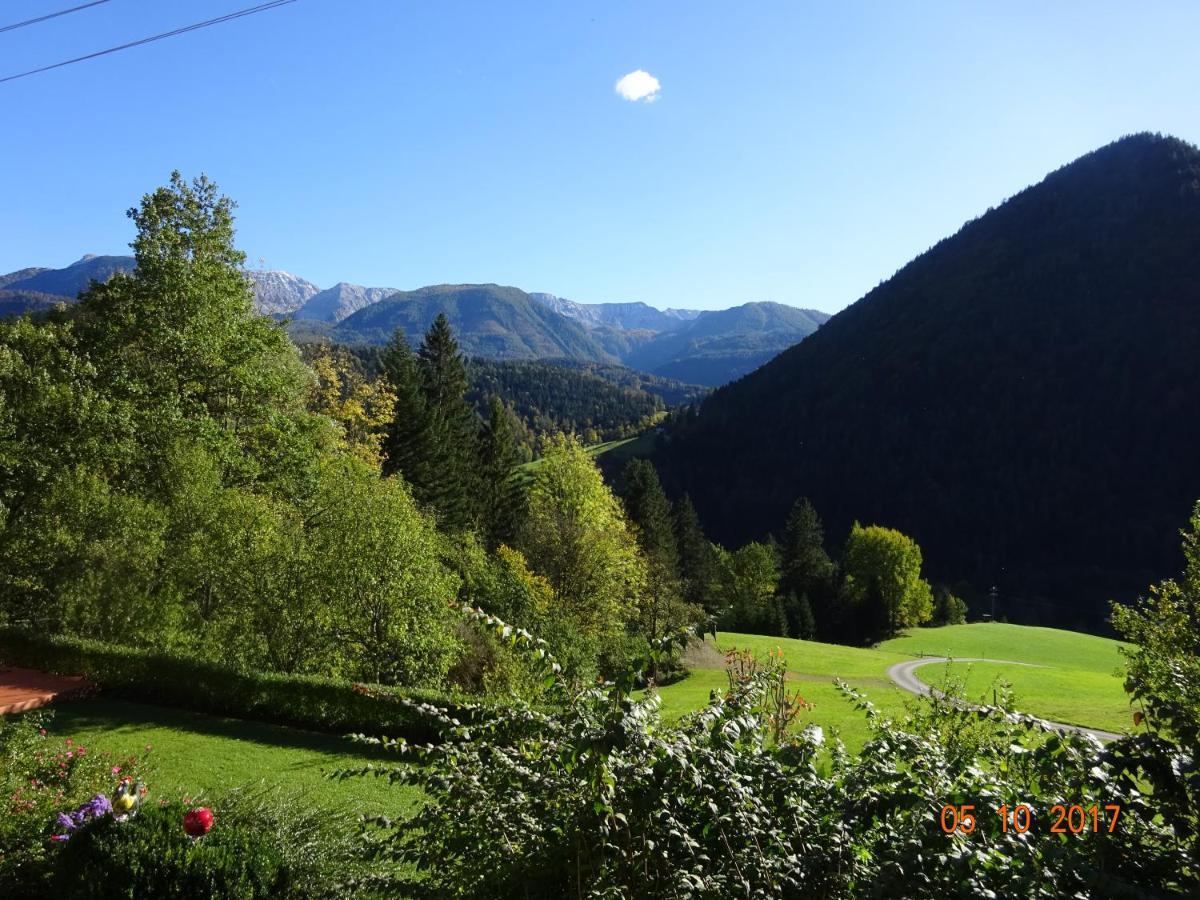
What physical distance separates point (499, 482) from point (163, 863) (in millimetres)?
40896

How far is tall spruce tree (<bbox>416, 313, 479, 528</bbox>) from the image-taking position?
37125 millimetres

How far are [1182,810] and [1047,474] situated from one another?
473 ft

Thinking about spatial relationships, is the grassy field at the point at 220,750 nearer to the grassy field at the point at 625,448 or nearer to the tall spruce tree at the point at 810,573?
the tall spruce tree at the point at 810,573

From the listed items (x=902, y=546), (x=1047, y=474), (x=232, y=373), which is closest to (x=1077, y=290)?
(x=1047, y=474)

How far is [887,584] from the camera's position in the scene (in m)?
69.2

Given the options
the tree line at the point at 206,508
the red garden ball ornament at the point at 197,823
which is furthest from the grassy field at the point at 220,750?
the red garden ball ornament at the point at 197,823

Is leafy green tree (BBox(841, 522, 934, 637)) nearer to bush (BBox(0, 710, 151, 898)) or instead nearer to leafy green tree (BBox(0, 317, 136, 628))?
leafy green tree (BBox(0, 317, 136, 628))

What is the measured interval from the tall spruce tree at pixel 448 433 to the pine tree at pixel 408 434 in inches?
14.4

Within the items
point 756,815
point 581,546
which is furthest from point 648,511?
point 756,815

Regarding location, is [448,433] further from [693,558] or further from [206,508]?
[693,558]

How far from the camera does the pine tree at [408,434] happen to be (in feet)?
120

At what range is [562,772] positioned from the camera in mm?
3791

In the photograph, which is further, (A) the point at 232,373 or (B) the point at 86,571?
(A) the point at 232,373

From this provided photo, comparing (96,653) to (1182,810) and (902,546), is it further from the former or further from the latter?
(902,546)
